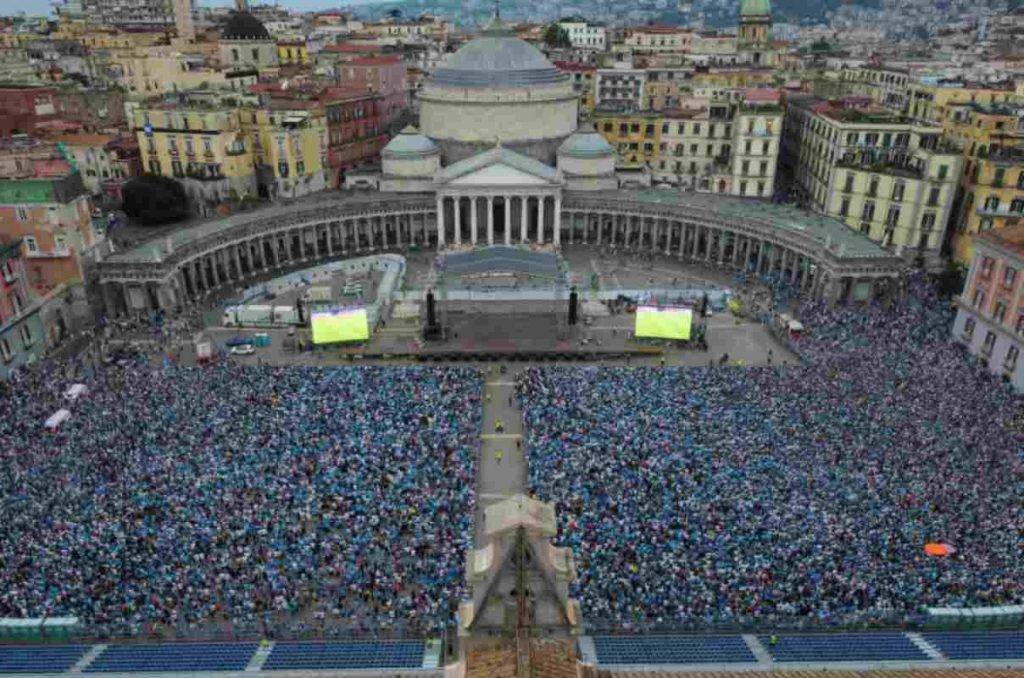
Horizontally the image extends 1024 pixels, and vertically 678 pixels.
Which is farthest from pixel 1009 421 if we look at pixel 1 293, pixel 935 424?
pixel 1 293

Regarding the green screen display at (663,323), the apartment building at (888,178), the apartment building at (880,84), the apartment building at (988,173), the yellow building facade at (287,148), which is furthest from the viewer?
the apartment building at (880,84)

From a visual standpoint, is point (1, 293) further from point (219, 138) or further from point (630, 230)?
point (630, 230)

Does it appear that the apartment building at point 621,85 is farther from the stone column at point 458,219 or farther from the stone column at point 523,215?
the stone column at point 458,219

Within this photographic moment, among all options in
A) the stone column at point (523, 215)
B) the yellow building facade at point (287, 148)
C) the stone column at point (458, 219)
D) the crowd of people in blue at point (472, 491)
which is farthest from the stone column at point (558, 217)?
the crowd of people in blue at point (472, 491)

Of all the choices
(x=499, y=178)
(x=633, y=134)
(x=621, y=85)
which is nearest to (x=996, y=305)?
(x=499, y=178)

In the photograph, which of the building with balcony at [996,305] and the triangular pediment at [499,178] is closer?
the building with balcony at [996,305]

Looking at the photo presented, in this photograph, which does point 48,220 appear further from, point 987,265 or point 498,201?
point 987,265
